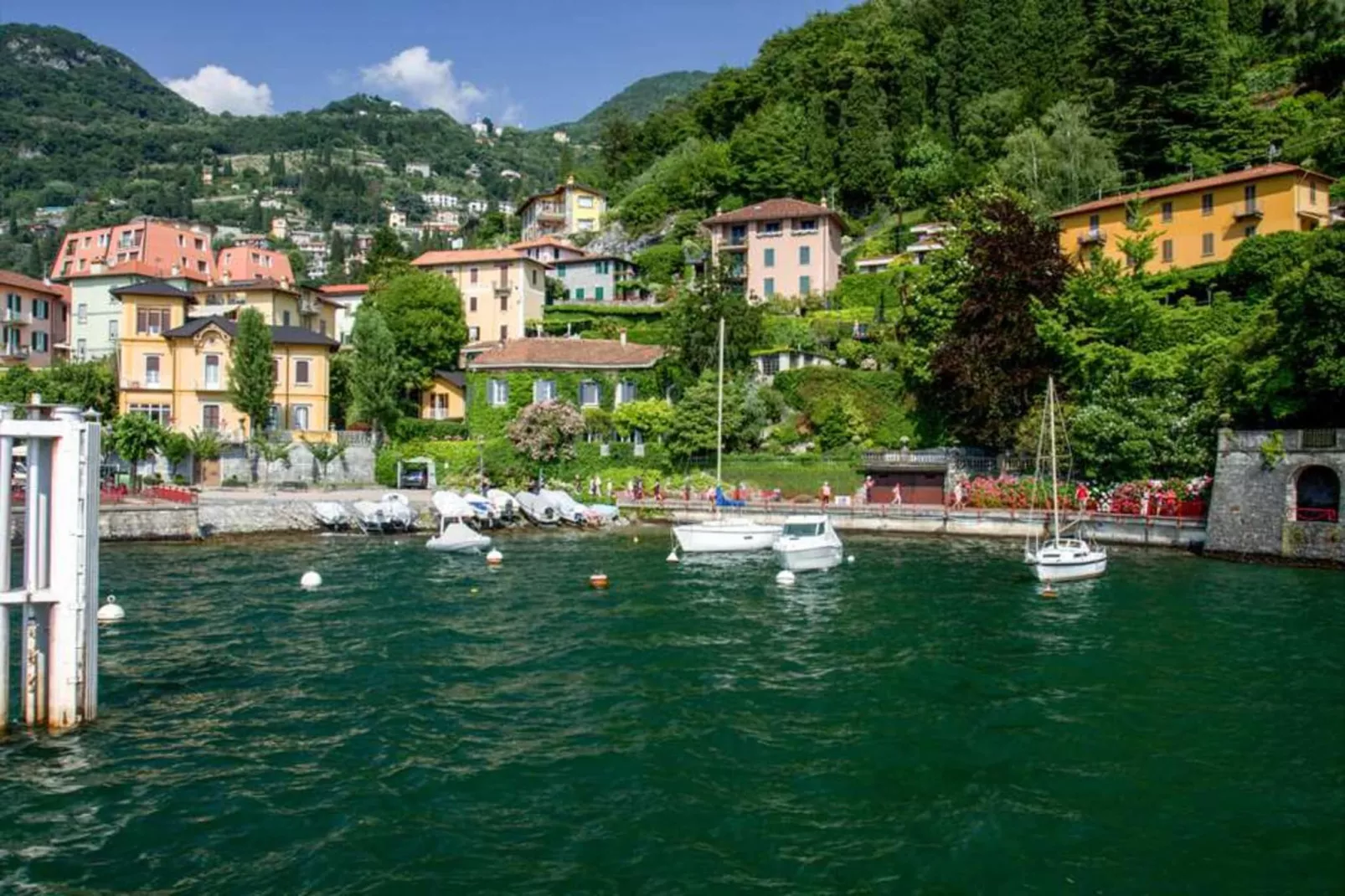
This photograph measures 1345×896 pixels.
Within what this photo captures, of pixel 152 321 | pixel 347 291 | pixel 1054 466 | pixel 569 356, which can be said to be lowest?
pixel 1054 466

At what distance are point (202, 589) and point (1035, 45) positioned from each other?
8580cm

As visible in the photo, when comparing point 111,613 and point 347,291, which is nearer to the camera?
point 111,613

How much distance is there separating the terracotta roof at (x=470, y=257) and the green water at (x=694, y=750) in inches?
2065

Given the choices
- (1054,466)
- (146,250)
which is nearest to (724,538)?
(1054,466)

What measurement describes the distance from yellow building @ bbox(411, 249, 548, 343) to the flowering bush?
21.1m

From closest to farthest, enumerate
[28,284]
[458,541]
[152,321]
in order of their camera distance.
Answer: [458,541]
[152,321]
[28,284]

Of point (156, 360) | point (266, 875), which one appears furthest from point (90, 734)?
point (156, 360)

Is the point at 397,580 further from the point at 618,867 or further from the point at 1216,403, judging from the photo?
the point at 1216,403

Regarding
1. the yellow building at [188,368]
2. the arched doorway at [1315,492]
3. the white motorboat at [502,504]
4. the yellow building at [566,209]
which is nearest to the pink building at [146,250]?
the yellow building at [188,368]

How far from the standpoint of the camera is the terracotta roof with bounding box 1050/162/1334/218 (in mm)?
Answer: 52094

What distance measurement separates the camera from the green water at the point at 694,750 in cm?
1252

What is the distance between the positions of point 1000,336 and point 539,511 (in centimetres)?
2596

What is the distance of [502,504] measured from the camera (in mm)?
48094

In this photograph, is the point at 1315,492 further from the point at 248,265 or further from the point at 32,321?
the point at 32,321
